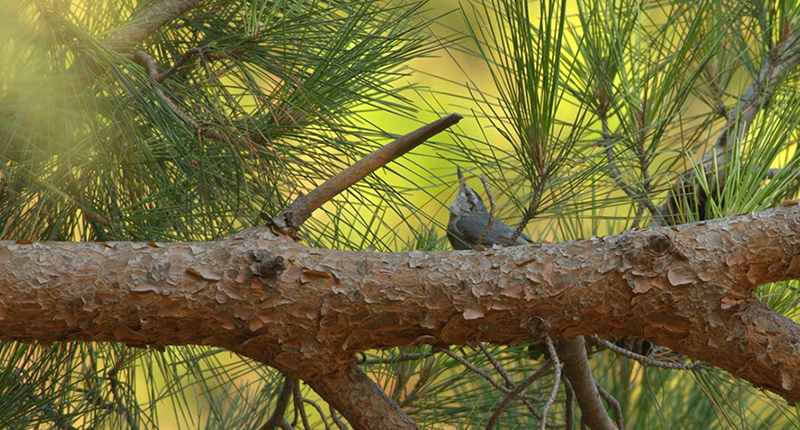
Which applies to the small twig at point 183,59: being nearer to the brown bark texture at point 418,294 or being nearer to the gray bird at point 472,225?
the brown bark texture at point 418,294

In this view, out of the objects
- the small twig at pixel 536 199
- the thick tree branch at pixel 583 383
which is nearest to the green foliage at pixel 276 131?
the small twig at pixel 536 199

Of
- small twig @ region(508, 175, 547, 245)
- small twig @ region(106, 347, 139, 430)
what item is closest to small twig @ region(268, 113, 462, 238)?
small twig @ region(508, 175, 547, 245)

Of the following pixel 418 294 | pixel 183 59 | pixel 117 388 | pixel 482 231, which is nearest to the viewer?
pixel 418 294

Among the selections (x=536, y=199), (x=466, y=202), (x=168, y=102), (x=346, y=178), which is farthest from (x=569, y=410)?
(x=466, y=202)

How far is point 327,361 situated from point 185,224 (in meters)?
0.42

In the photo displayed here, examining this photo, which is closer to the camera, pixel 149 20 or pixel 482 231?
pixel 149 20

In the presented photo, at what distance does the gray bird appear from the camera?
3.94ft

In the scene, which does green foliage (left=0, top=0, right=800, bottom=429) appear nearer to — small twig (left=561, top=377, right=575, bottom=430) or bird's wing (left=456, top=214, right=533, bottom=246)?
small twig (left=561, top=377, right=575, bottom=430)

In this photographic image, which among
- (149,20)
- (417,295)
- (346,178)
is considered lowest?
(417,295)

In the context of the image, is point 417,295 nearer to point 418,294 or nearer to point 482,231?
point 418,294

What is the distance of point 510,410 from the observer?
1073mm

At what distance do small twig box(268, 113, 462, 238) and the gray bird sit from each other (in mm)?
508

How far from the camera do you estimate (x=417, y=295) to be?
1.81 feet

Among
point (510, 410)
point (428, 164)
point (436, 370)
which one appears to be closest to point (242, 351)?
point (436, 370)
